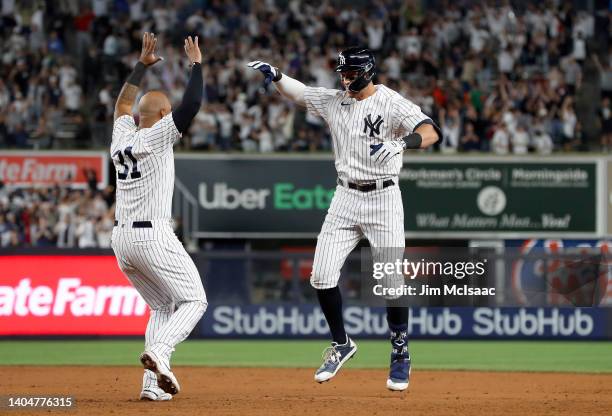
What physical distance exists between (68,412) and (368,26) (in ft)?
57.6

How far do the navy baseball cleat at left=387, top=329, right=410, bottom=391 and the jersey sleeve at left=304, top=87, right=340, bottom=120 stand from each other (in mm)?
1872

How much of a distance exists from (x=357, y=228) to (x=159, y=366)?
1940mm

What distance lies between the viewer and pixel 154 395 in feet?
30.7

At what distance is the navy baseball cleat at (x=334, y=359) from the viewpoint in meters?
9.38

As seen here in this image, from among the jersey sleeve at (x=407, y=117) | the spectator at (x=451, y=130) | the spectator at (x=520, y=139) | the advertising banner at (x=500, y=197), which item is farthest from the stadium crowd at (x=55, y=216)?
the jersey sleeve at (x=407, y=117)

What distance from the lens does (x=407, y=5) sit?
25.8 metres

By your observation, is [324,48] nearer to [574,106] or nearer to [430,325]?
[574,106]

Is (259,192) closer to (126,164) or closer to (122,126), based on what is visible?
(122,126)

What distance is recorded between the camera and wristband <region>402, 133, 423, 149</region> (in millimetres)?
8867

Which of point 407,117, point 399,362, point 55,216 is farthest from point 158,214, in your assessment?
point 55,216

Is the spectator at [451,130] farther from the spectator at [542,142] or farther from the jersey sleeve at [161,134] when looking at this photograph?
the jersey sleeve at [161,134]

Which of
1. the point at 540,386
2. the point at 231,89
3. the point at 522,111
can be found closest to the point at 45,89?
the point at 231,89

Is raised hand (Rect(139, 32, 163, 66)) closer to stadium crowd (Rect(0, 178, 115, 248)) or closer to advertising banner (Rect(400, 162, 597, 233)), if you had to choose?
stadium crowd (Rect(0, 178, 115, 248))

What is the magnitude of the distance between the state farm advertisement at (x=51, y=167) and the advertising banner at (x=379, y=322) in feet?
18.0
